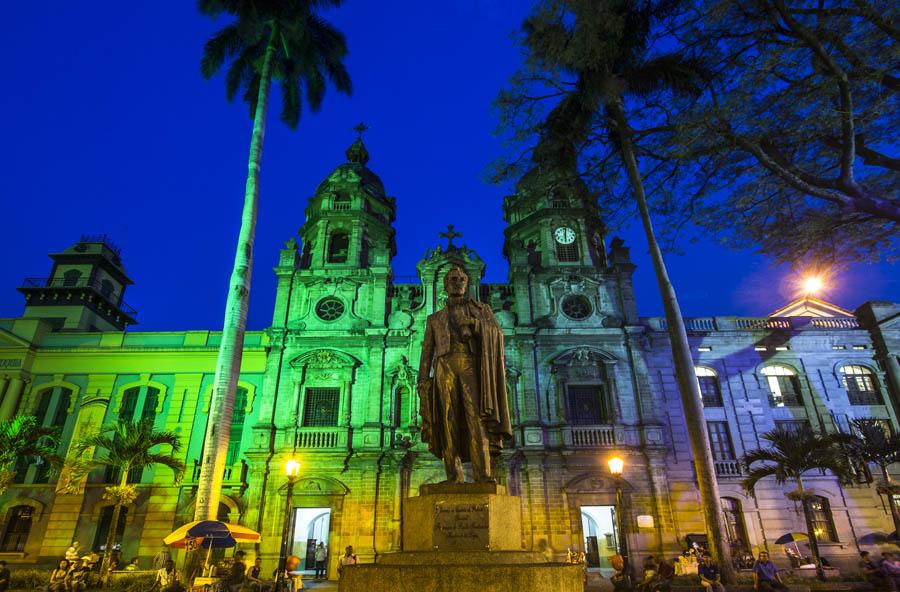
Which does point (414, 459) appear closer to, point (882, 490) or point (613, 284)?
point (613, 284)

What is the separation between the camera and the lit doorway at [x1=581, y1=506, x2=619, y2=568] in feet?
85.0

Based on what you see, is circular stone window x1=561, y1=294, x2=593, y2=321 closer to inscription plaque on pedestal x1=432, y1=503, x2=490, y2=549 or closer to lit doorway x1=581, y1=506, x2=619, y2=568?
lit doorway x1=581, y1=506, x2=619, y2=568

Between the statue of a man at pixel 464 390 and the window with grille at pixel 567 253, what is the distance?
21.1 m

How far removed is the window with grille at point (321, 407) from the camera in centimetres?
2325

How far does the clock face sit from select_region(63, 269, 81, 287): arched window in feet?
101

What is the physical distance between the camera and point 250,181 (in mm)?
18969

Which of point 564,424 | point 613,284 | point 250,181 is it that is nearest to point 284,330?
point 250,181

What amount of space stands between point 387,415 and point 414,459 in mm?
2236

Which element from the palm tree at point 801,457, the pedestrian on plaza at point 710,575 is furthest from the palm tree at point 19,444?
the palm tree at point 801,457

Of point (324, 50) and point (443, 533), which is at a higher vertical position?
point (324, 50)

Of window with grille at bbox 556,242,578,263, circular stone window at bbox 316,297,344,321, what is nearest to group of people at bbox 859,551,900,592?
window with grille at bbox 556,242,578,263

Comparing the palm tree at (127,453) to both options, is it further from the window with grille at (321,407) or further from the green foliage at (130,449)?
the window with grille at (321,407)

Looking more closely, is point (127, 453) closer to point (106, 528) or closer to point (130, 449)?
point (130, 449)

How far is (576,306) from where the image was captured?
25797mm
